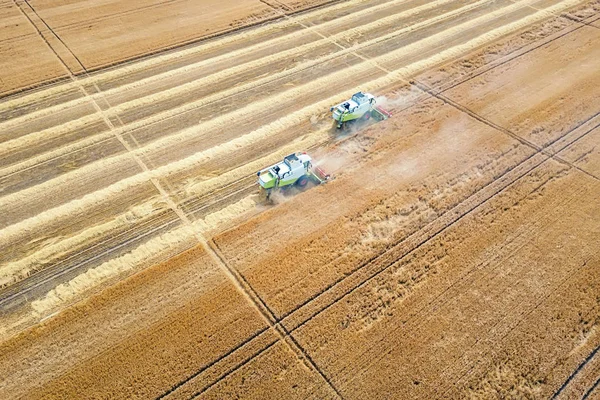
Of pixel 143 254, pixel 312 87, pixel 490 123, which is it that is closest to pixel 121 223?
pixel 143 254

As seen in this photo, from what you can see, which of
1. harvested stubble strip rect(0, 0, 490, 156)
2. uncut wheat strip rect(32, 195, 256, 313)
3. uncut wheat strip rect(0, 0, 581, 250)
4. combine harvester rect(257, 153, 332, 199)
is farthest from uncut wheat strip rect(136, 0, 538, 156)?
uncut wheat strip rect(32, 195, 256, 313)

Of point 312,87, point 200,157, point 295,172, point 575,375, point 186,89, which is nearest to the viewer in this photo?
point 575,375

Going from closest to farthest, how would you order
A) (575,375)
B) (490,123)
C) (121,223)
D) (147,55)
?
(575,375), (121,223), (490,123), (147,55)

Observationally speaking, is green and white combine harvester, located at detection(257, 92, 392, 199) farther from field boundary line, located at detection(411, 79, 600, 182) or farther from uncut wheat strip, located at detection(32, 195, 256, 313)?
field boundary line, located at detection(411, 79, 600, 182)

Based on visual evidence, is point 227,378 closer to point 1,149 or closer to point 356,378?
point 356,378

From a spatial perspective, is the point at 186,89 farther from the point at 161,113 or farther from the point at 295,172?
the point at 295,172

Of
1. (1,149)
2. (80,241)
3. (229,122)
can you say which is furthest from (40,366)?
(229,122)
